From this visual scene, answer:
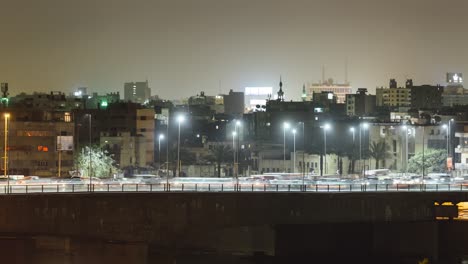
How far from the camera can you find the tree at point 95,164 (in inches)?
3580

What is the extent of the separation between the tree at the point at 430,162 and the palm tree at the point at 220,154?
22864 mm

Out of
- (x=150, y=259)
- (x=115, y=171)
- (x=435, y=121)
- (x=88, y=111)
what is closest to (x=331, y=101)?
(x=435, y=121)

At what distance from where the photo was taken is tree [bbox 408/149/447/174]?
3968 inches

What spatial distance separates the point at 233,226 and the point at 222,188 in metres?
3.31

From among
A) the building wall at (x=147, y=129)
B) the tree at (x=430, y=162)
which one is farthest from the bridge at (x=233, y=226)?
the building wall at (x=147, y=129)

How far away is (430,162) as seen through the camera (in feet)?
333

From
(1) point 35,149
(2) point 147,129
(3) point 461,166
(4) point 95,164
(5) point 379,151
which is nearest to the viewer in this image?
(4) point 95,164

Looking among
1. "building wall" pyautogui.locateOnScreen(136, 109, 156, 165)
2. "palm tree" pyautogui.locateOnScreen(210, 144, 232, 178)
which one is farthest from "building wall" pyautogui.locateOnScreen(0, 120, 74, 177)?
"palm tree" pyautogui.locateOnScreen(210, 144, 232, 178)

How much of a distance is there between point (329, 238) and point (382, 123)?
178 ft

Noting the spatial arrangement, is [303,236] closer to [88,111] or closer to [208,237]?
[208,237]

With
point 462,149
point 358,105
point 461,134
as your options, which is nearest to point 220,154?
point 461,134

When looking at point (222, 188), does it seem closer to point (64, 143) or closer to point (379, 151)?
point (64, 143)

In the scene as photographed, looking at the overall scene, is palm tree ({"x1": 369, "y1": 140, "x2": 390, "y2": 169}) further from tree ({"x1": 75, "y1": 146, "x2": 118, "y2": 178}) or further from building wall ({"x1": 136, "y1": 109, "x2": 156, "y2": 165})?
tree ({"x1": 75, "y1": 146, "x2": 118, "y2": 178})

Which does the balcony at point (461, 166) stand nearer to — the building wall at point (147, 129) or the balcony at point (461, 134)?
the balcony at point (461, 134)
